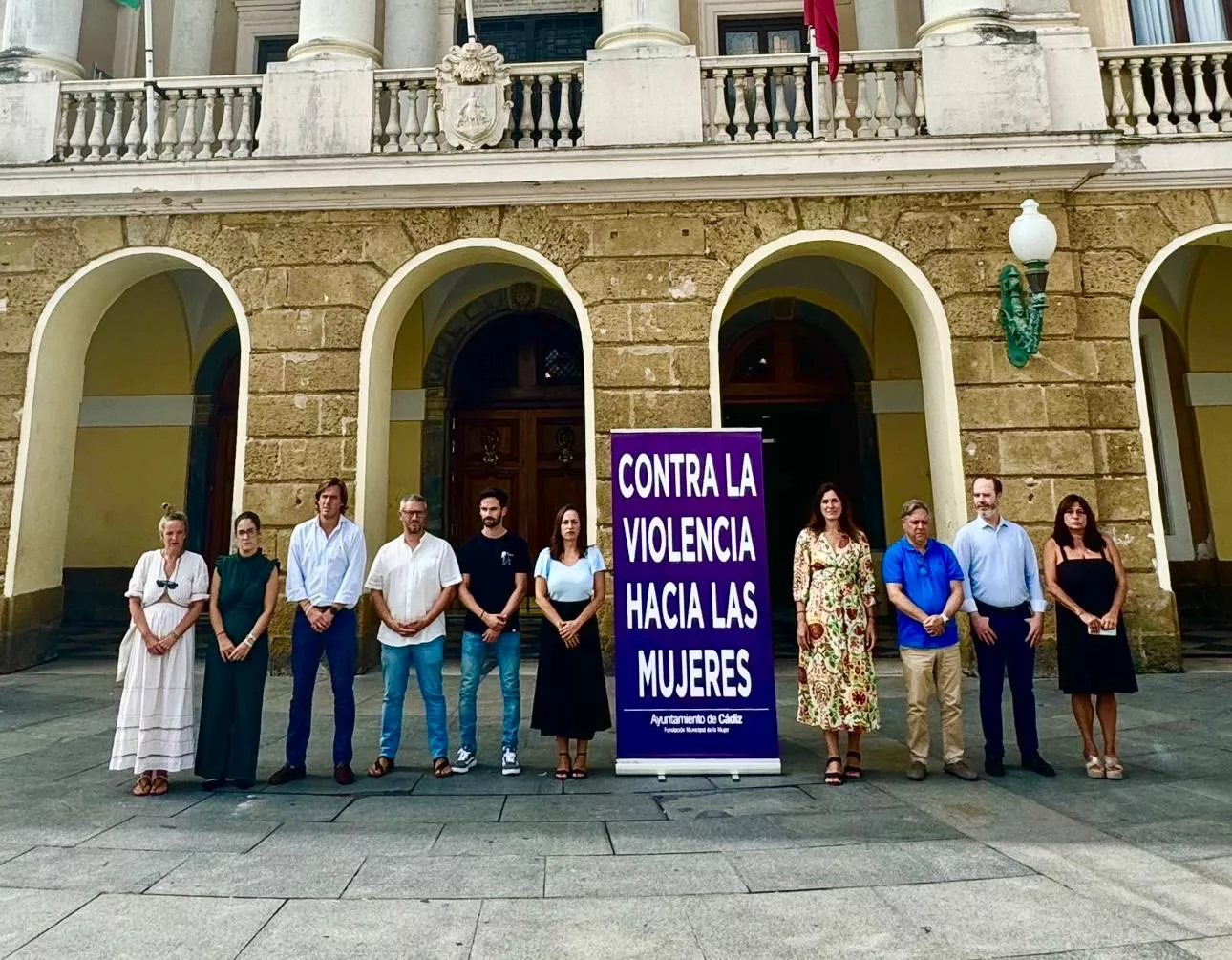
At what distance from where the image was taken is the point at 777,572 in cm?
1252

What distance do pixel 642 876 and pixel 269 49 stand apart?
44.0 ft

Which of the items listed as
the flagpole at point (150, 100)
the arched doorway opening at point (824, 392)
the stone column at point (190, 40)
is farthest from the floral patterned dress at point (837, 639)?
the stone column at point (190, 40)

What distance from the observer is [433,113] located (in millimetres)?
8797

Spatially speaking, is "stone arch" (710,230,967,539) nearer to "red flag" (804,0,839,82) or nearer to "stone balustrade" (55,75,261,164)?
"red flag" (804,0,839,82)

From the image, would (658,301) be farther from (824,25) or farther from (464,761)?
(464,761)

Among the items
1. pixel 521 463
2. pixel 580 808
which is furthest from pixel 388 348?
pixel 580 808

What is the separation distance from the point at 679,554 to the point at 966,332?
5359mm

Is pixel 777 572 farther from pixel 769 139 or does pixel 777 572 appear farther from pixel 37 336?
pixel 37 336

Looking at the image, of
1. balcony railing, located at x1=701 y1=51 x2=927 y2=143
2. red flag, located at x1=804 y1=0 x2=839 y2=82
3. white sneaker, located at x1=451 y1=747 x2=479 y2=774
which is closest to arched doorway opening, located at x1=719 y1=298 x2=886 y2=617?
balcony railing, located at x1=701 y1=51 x2=927 y2=143

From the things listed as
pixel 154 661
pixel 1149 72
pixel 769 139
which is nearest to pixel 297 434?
pixel 154 661

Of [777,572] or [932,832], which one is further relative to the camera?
[777,572]

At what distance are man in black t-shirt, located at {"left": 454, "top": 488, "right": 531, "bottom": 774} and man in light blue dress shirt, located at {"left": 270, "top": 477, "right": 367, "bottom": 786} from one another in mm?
722

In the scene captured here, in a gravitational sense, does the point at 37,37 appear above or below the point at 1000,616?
above

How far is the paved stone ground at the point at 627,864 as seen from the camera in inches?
106
